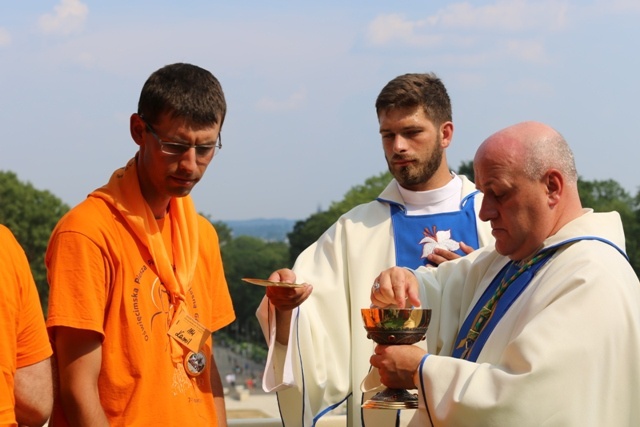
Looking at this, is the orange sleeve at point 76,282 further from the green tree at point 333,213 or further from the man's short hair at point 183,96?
the green tree at point 333,213

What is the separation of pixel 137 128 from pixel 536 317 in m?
1.96

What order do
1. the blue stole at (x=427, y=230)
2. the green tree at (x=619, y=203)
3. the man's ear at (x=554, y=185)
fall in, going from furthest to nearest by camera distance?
the green tree at (x=619, y=203), the blue stole at (x=427, y=230), the man's ear at (x=554, y=185)

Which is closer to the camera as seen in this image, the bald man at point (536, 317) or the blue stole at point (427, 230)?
the bald man at point (536, 317)

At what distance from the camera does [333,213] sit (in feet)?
253

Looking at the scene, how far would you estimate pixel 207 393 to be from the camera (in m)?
5.12

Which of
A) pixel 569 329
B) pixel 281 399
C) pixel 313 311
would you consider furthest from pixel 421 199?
pixel 569 329

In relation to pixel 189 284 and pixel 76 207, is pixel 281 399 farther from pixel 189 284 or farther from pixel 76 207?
pixel 76 207

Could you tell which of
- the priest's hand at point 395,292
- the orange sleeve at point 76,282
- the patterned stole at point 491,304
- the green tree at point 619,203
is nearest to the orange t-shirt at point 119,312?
the orange sleeve at point 76,282

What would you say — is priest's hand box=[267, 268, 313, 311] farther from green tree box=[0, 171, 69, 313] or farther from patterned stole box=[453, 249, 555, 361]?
green tree box=[0, 171, 69, 313]

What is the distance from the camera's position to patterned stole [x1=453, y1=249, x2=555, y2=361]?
5004 mm

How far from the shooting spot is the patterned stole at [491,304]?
16.4 ft

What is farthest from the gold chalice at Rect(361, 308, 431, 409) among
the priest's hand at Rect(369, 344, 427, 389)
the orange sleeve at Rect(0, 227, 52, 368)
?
the orange sleeve at Rect(0, 227, 52, 368)

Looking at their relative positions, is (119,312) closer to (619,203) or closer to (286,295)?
(286,295)

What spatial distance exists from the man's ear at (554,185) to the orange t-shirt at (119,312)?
69.7 inches
